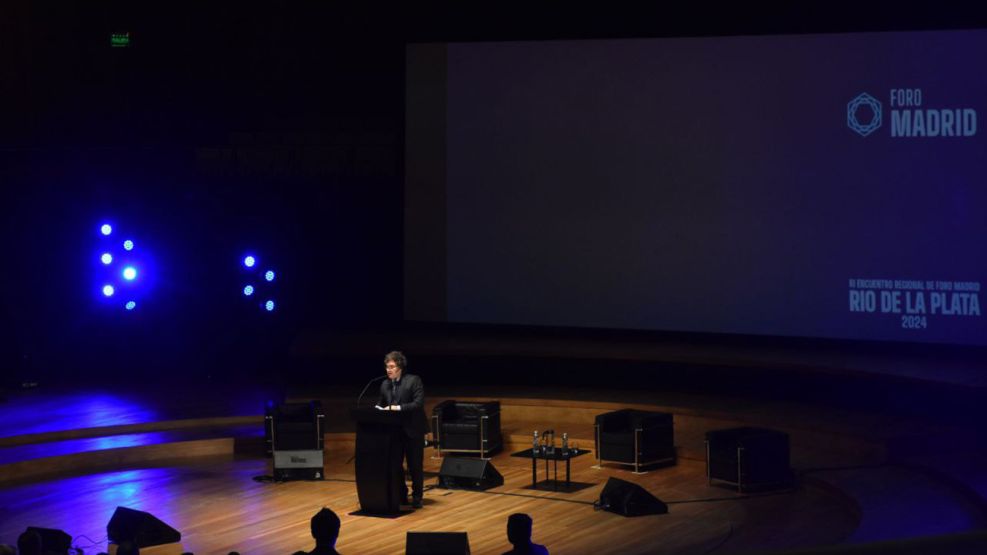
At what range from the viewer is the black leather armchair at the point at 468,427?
1041cm

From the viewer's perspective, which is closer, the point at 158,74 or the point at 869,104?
the point at 869,104

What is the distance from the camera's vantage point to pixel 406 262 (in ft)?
41.0

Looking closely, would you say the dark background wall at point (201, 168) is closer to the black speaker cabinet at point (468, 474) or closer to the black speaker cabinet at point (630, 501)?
the black speaker cabinet at point (468, 474)

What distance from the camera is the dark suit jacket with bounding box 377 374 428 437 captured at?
8.93 m

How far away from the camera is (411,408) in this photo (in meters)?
Result: 8.94

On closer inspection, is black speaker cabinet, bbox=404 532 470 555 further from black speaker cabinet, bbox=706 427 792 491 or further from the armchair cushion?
the armchair cushion

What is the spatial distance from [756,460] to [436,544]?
4.26 metres

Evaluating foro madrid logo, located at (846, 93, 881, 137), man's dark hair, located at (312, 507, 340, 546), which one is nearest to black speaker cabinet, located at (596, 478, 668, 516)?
man's dark hair, located at (312, 507, 340, 546)

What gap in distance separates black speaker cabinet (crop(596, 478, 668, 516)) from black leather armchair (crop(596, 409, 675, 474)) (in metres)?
1.24

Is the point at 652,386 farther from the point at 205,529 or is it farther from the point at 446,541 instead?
the point at 446,541

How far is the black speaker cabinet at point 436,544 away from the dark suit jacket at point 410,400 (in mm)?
3445

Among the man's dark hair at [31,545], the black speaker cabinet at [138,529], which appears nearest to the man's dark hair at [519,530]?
the man's dark hair at [31,545]

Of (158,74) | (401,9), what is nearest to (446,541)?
(401,9)

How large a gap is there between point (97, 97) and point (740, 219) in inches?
258
